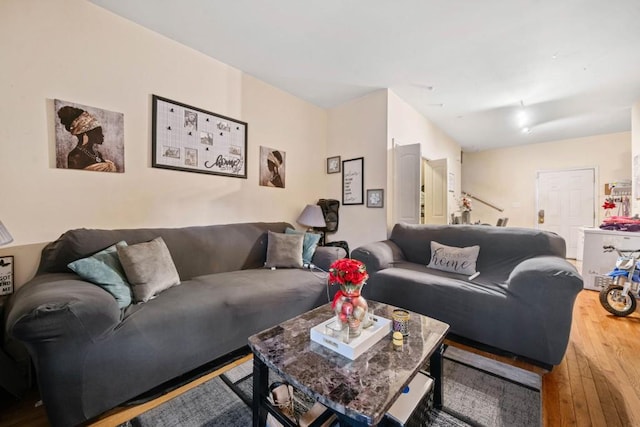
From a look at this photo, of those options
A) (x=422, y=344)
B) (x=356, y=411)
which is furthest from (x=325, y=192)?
(x=356, y=411)

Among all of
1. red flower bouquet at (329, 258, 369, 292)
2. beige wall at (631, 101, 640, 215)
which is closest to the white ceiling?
beige wall at (631, 101, 640, 215)

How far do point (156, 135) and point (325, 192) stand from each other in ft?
7.47

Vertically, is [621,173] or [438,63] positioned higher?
[438,63]

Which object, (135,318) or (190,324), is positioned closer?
(135,318)

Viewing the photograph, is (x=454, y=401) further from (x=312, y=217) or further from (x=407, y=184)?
(x=407, y=184)

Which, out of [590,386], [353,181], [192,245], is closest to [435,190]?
[353,181]

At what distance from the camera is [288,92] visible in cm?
332

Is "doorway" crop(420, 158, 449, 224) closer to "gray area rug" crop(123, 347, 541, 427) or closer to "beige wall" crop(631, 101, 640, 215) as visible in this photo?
"beige wall" crop(631, 101, 640, 215)

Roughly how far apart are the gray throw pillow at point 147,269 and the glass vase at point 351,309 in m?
1.27

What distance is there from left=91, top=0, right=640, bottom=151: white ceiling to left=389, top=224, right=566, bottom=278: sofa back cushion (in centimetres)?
174

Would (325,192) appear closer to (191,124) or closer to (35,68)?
(191,124)

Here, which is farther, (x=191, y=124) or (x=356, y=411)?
(x=191, y=124)

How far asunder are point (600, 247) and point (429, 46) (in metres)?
3.32

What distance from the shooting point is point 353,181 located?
3.56 metres
